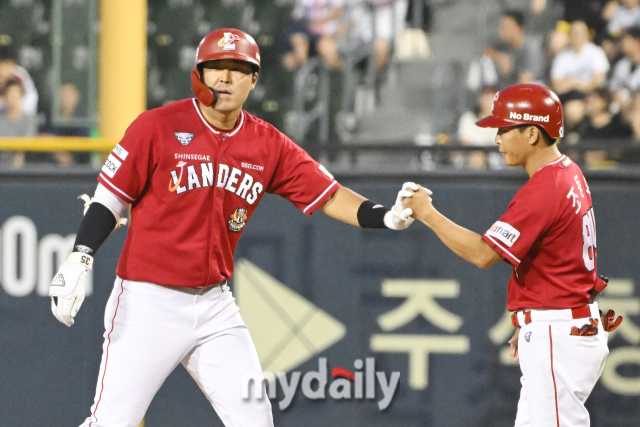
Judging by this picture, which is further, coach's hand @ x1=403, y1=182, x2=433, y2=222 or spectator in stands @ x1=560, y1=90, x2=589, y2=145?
spectator in stands @ x1=560, y1=90, x2=589, y2=145

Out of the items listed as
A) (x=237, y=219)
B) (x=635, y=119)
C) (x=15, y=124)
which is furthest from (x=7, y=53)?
(x=635, y=119)

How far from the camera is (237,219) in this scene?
348cm

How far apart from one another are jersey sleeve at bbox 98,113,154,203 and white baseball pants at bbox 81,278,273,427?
38 cm

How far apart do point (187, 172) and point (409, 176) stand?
5.11 ft

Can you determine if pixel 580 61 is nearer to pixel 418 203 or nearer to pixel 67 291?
pixel 418 203

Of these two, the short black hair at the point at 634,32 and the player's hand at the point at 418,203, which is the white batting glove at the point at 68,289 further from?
the short black hair at the point at 634,32

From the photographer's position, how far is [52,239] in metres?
4.50

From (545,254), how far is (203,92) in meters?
1.52

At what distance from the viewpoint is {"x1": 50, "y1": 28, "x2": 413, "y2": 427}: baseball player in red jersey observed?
325 cm

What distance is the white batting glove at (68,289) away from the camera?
312 centimetres

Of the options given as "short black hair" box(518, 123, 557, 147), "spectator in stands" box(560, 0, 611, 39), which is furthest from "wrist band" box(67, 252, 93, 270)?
"spectator in stands" box(560, 0, 611, 39)

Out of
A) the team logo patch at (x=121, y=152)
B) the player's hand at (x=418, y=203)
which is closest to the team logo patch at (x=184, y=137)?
the team logo patch at (x=121, y=152)

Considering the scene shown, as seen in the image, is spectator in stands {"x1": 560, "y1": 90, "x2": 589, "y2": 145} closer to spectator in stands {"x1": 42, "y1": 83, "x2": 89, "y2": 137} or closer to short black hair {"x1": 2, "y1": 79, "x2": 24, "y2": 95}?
spectator in stands {"x1": 42, "y1": 83, "x2": 89, "y2": 137}

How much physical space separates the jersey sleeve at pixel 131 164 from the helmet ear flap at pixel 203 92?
23 cm
